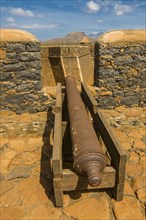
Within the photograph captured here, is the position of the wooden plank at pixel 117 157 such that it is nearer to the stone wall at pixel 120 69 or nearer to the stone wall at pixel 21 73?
the stone wall at pixel 120 69

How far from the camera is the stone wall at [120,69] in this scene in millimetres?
4500

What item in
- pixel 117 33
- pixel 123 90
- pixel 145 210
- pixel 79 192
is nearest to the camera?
pixel 145 210

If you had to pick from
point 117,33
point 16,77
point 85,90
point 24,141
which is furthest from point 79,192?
point 117,33

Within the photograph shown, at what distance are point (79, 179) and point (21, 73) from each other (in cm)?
279

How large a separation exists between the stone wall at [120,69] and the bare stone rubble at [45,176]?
31cm

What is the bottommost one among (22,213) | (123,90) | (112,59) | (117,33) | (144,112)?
(22,213)

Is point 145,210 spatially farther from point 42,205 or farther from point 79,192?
point 42,205

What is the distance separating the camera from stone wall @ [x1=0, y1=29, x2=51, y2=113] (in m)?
4.21

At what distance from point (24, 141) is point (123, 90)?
2508mm

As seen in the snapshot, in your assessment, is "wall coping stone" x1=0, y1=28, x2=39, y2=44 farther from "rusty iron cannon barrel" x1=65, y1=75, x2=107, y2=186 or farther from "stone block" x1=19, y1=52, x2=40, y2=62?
"rusty iron cannon barrel" x1=65, y1=75, x2=107, y2=186

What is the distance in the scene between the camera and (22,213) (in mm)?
2555

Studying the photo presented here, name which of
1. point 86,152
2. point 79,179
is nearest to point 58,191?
point 79,179

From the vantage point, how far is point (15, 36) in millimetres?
4195

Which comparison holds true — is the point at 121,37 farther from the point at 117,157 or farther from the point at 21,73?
the point at 117,157
